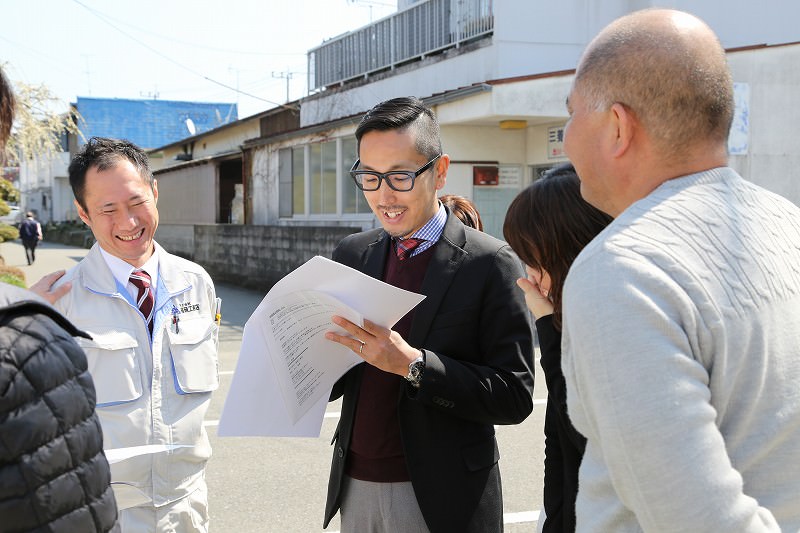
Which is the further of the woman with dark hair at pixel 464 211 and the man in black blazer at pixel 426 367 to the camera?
the woman with dark hair at pixel 464 211

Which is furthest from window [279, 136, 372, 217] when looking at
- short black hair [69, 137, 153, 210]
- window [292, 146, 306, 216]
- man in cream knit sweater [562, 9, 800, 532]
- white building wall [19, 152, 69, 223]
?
white building wall [19, 152, 69, 223]

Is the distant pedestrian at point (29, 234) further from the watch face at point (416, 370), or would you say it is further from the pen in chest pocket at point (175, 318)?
the watch face at point (416, 370)

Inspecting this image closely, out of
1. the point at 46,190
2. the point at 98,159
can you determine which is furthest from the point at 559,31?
the point at 46,190

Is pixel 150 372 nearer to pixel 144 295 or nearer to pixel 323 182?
pixel 144 295

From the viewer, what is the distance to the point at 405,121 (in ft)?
8.42

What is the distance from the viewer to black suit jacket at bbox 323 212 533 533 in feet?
7.62

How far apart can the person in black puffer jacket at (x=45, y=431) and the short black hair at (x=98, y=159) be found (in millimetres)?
1678

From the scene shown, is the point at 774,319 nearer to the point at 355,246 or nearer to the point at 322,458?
the point at 355,246

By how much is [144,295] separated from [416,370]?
1.16 metres

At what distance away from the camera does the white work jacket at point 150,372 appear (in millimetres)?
2561

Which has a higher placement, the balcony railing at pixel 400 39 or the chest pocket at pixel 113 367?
the balcony railing at pixel 400 39

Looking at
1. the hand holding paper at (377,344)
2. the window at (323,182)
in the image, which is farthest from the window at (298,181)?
the hand holding paper at (377,344)

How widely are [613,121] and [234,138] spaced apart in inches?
1000

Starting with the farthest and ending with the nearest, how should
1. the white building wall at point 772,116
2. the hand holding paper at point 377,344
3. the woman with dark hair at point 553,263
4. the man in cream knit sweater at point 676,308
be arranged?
the white building wall at point 772,116, the hand holding paper at point 377,344, the woman with dark hair at point 553,263, the man in cream knit sweater at point 676,308
